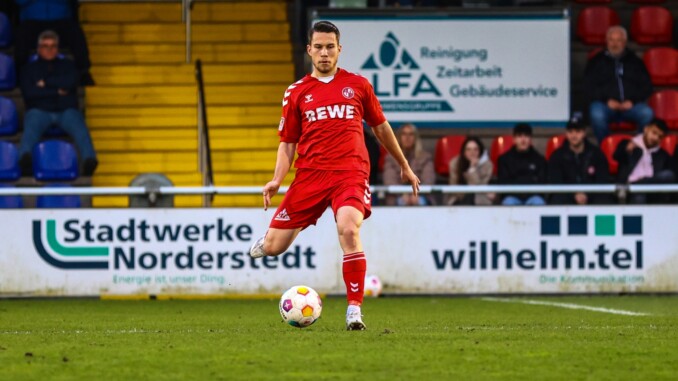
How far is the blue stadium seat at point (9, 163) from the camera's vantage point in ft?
52.7

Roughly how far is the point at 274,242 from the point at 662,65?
10657 mm

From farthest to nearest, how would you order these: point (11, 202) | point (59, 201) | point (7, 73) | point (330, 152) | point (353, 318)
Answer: point (7, 73) → point (11, 202) → point (59, 201) → point (330, 152) → point (353, 318)

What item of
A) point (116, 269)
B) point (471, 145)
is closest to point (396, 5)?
point (471, 145)

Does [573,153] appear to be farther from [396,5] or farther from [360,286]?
[360,286]

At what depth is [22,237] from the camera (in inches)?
516

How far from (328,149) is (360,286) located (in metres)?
0.84

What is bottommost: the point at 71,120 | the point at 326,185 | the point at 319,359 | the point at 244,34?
the point at 319,359

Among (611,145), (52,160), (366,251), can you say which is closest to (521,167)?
(611,145)

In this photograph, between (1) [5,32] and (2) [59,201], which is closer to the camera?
(2) [59,201]

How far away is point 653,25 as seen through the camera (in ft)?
60.8

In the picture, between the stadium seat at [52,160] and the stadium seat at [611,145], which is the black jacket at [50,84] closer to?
the stadium seat at [52,160]

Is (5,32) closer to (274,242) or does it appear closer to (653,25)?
(653,25)

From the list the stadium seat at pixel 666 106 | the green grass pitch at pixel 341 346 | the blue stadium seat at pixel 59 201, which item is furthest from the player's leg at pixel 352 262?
the stadium seat at pixel 666 106

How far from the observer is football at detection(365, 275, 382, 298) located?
43.2ft
